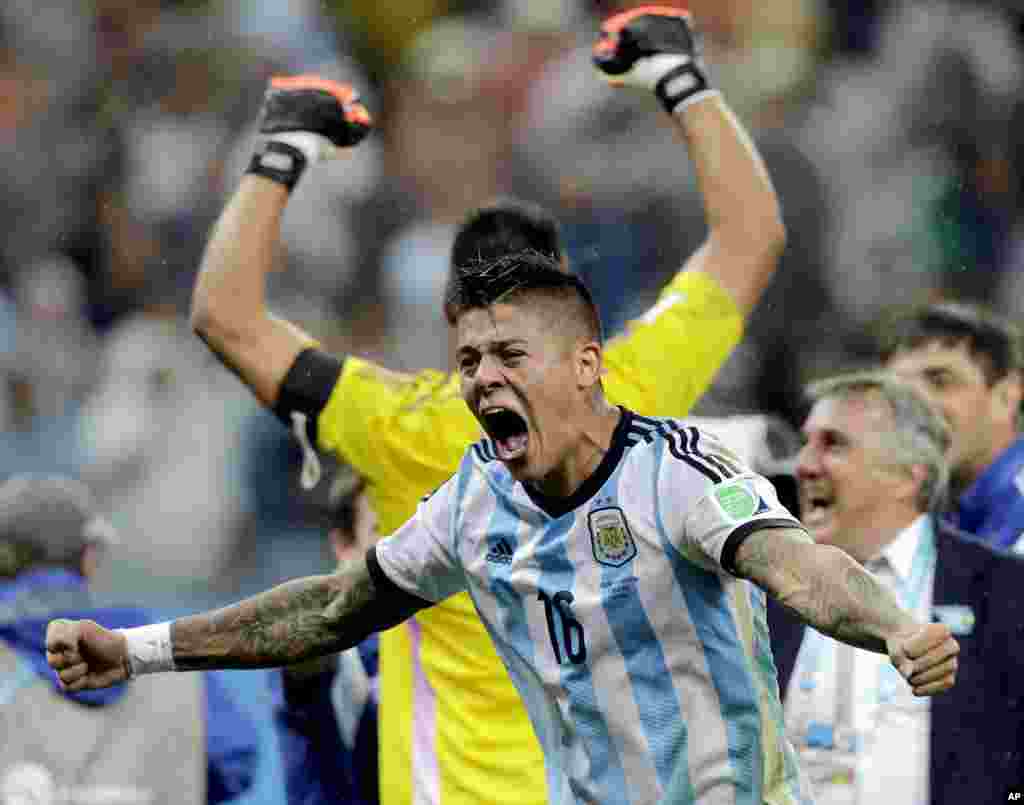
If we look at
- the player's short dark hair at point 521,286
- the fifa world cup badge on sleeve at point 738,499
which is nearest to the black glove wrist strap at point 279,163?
the player's short dark hair at point 521,286

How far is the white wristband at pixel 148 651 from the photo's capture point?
3.58 metres

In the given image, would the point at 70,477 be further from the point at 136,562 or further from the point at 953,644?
the point at 953,644

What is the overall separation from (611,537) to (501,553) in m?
0.27

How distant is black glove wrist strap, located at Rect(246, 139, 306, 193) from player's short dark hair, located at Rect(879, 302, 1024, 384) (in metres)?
2.54

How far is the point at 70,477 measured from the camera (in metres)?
9.59

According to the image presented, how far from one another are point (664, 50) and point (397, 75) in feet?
19.5

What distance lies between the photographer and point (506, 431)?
3416 millimetres

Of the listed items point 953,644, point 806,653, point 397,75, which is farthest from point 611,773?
point 397,75

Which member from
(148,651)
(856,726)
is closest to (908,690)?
(856,726)

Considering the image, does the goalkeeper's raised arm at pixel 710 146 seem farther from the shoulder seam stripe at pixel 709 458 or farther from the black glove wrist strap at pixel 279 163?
the shoulder seam stripe at pixel 709 458

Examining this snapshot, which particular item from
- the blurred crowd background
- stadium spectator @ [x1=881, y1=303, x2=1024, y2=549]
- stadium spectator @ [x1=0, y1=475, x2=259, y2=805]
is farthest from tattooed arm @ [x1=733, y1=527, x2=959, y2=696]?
the blurred crowd background

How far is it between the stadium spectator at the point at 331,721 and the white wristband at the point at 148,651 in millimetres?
1585

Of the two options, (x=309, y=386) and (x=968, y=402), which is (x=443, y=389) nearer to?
(x=309, y=386)

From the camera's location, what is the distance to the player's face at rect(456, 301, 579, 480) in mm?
3355
